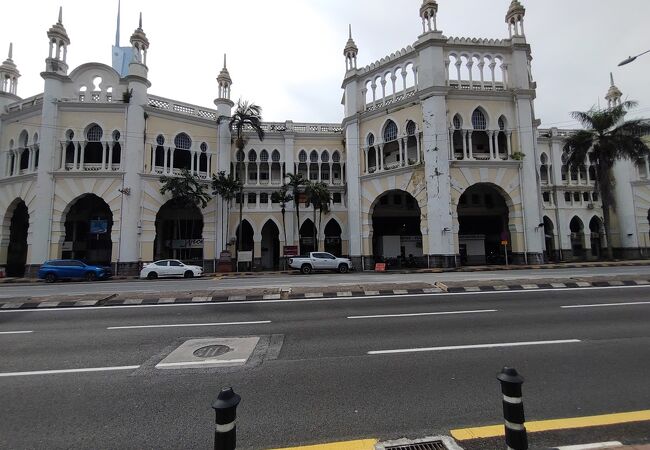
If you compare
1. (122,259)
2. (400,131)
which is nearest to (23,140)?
(122,259)

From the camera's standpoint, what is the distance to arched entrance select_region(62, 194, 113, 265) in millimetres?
31719

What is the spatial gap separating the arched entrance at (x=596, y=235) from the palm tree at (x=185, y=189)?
1638 inches

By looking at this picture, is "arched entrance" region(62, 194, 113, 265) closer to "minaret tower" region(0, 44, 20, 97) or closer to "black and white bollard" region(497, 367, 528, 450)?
"minaret tower" region(0, 44, 20, 97)

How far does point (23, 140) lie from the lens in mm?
29578

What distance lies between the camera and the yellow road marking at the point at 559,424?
3.55m

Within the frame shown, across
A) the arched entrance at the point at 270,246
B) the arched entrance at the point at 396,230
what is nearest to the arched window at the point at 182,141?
the arched entrance at the point at 270,246

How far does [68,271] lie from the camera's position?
78.1 ft

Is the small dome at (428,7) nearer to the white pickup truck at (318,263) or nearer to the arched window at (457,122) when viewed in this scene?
the arched window at (457,122)

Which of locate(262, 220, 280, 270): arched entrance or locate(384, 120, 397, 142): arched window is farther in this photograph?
locate(262, 220, 280, 270): arched entrance

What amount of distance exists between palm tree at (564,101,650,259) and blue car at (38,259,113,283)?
40.9 m

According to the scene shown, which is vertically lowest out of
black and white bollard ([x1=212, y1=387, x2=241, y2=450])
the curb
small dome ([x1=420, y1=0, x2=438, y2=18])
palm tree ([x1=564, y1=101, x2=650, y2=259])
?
the curb

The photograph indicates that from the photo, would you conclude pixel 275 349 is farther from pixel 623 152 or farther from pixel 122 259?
pixel 623 152

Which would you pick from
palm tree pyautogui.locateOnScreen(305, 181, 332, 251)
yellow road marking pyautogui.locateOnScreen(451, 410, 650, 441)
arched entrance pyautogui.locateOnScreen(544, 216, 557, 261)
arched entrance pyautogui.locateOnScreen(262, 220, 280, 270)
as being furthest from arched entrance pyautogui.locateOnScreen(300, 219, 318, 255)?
yellow road marking pyautogui.locateOnScreen(451, 410, 650, 441)

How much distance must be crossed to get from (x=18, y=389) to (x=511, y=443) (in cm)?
617
